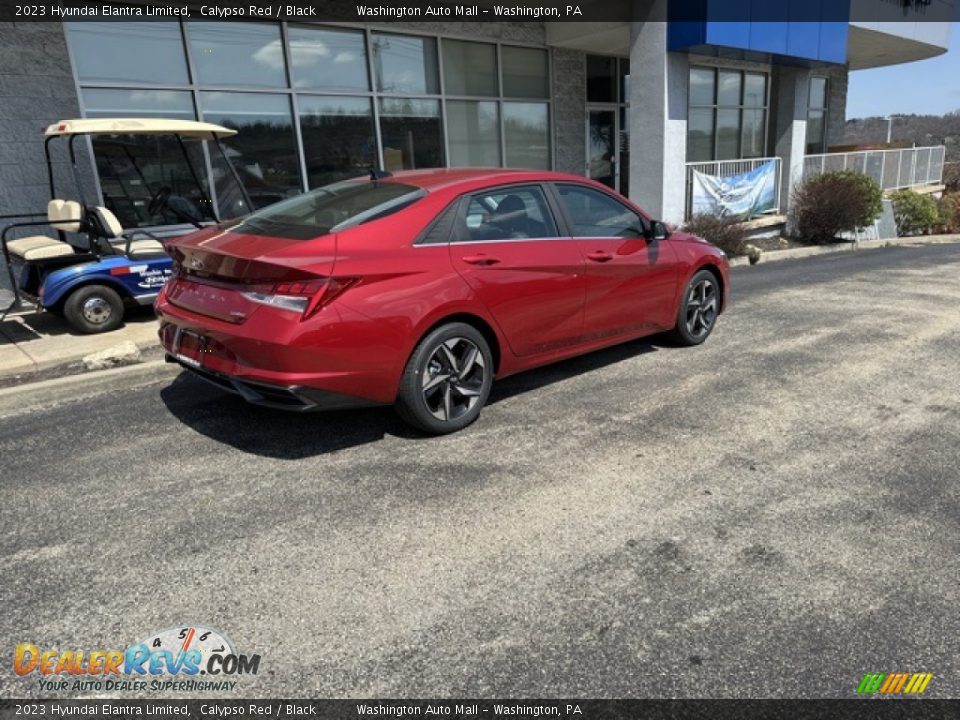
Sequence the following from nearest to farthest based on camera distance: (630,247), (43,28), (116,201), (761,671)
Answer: (761,671)
(630,247)
(43,28)
(116,201)

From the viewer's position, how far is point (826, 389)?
5.19 m

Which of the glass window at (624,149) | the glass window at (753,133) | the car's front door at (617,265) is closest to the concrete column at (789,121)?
the glass window at (753,133)

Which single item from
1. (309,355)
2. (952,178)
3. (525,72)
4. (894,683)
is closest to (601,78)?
(525,72)

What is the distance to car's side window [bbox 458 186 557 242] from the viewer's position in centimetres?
452

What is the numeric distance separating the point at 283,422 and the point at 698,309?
3825mm

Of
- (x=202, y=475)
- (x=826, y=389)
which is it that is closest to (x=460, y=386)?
(x=202, y=475)

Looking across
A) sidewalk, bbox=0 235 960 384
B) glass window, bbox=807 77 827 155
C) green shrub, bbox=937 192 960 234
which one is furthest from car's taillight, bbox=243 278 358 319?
green shrub, bbox=937 192 960 234

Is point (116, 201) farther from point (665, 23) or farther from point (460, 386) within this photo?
point (665, 23)

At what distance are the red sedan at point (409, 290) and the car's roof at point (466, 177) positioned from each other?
0.02 meters

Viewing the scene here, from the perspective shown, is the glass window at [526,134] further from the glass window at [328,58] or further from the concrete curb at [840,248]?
the concrete curb at [840,248]

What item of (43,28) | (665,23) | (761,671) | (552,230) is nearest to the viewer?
(761,671)

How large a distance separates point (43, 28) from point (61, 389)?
514 centimetres

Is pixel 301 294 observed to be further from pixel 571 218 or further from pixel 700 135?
pixel 700 135

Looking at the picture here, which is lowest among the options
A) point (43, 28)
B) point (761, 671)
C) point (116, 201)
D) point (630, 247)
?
point (761, 671)
